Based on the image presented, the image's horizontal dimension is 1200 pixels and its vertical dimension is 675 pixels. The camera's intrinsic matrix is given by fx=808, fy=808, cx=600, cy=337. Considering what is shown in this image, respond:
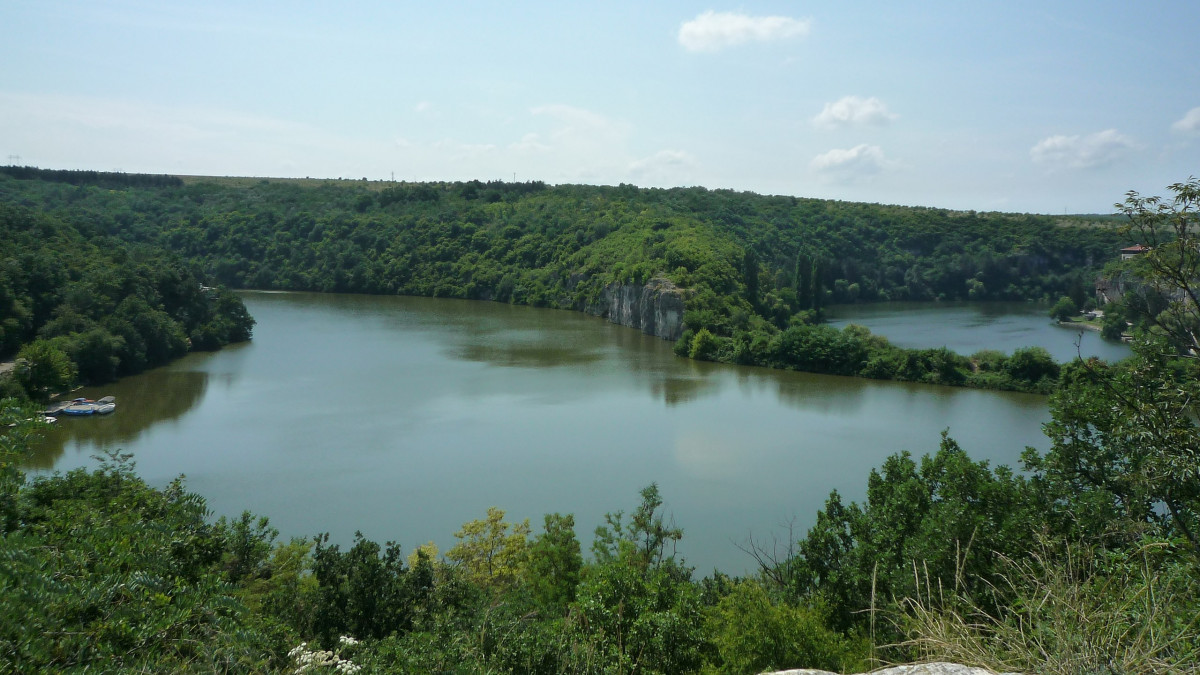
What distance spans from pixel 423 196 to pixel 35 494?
89.1 metres

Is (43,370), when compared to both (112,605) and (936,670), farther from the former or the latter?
(936,670)

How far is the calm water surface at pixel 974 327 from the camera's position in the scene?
4853 centimetres

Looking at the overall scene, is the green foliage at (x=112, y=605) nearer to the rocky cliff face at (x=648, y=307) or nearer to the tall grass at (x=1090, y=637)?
the tall grass at (x=1090, y=637)

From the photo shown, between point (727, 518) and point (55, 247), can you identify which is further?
point (55, 247)

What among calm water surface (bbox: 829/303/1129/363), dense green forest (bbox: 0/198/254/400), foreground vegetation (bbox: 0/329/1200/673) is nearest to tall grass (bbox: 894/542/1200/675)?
foreground vegetation (bbox: 0/329/1200/673)

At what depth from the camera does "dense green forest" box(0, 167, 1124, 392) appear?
6888 centimetres

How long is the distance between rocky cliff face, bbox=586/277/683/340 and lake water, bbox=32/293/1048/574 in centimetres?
690

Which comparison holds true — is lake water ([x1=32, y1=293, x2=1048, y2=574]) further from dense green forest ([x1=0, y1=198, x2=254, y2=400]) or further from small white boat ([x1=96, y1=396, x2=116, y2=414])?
dense green forest ([x1=0, y1=198, x2=254, y2=400])

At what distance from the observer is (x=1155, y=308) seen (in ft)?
23.2

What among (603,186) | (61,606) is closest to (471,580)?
(61,606)

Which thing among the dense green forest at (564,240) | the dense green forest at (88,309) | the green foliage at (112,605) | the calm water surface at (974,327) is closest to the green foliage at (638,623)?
the green foliage at (112,605)

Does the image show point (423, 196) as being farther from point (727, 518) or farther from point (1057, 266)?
point (727, 518)

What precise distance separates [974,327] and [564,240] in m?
36.6

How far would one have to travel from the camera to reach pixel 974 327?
194 feet
